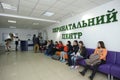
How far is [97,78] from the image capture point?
3.47 m

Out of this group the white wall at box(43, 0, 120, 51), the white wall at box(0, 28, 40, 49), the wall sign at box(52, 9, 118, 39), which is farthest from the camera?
the white wall at box(0, 28, 40, 49)

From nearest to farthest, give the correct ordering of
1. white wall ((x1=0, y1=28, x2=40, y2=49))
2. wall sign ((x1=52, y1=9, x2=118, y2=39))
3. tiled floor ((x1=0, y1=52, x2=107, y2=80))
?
tiled floor ((x1=0, y1=52, x2=107, y2=80)) → wall sign ((x1=52, y1=9, x2=118, y2=39)) → white wall ((x1=0, y1=28, x2=40, y2=49))

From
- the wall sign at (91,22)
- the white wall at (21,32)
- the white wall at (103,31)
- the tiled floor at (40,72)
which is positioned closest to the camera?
the tiled floor at (40,72)

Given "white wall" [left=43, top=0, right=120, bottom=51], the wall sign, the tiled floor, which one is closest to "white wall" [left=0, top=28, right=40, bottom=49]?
the wall sign

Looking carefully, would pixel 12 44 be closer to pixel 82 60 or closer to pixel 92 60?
pixel 82 60

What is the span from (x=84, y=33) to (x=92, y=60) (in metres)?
2.14

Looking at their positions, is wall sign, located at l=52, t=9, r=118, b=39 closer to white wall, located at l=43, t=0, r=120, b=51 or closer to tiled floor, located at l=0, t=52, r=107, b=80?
white wall, located at l=43, t=0, r=120, b=51

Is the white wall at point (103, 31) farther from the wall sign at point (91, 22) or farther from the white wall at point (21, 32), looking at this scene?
the white wall at point (21, 32)

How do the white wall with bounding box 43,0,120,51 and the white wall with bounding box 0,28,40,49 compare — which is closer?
the white wall with bounding box 43,0,120,51

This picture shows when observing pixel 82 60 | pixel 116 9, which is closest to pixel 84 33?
pixel 82 60

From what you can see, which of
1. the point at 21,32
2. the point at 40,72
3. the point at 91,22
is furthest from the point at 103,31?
the point at 21,32

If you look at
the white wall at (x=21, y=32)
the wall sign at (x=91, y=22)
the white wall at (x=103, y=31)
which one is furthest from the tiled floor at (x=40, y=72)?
the white wall at (x=21, y=32)

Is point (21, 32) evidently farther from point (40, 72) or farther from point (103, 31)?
point (103, 31)

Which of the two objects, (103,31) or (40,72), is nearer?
(40,72)
